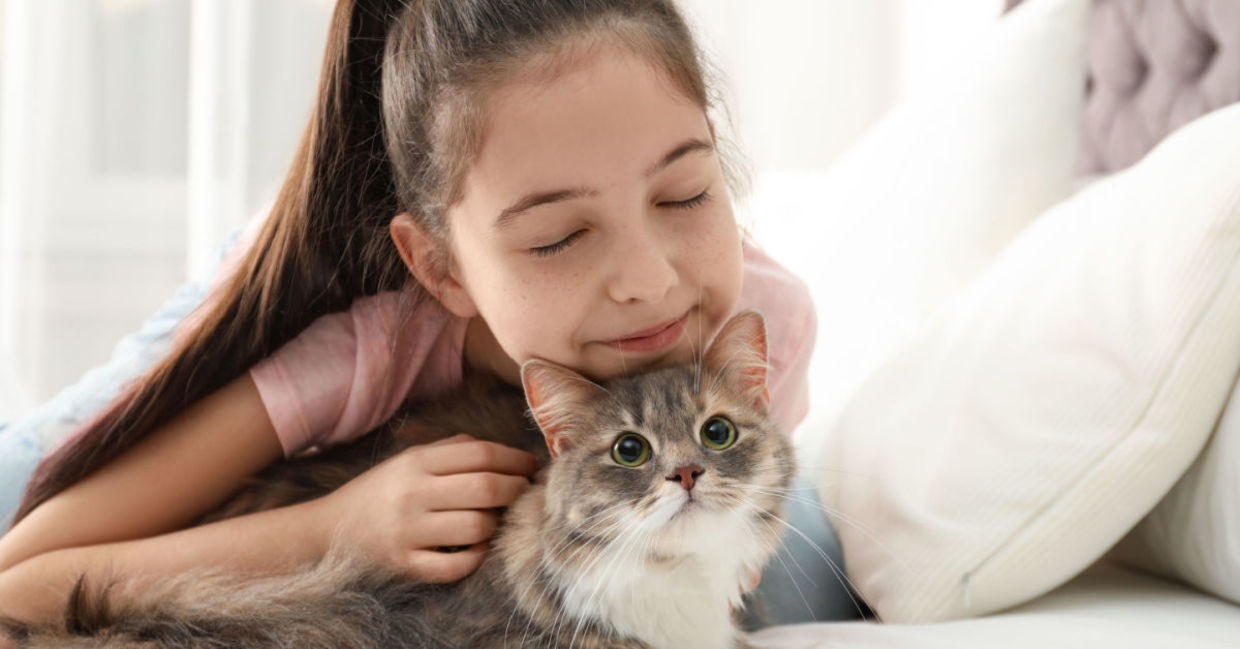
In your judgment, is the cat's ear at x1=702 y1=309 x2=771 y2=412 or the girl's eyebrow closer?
the girl's eyebrow

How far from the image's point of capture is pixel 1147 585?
1393 mm

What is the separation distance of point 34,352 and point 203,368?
6.52 feet

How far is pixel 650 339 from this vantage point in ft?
4.48

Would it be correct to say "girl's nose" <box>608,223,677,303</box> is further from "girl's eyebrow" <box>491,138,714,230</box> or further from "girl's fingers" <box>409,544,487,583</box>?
"girl's fingers" <box>409,544,487,583</box>

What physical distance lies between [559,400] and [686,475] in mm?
223

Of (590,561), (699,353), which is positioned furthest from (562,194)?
(590,561)

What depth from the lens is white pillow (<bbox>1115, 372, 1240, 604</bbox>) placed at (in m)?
1.22

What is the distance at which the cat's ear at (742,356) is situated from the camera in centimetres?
134

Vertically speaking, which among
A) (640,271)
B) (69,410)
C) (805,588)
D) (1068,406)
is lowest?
(805,588)

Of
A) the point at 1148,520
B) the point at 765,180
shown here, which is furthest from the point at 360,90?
the point at 765,180

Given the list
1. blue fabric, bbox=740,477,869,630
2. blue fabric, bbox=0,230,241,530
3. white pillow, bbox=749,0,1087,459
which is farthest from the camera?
white pillow, bbox=749,0,1087,459

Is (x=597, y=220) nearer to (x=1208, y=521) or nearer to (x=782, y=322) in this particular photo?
(x=782, y=322)

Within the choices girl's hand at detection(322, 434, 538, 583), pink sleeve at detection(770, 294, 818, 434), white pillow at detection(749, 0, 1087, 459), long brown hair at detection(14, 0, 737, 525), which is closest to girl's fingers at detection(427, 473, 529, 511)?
girl's hand at detection(322, 434, 538, 583)

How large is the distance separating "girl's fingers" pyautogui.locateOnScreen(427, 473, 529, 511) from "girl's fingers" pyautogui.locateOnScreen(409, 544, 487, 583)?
59 mm
